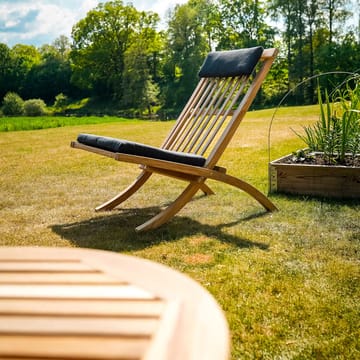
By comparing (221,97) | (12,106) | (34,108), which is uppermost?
(221,97)

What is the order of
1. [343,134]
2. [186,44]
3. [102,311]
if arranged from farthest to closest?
[186,44] → [343,134] → [102,311]

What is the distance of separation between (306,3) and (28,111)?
22346 mm

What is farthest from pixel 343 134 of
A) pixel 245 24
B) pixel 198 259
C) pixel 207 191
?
pixel 245 24

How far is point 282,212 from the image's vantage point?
3.80 metres

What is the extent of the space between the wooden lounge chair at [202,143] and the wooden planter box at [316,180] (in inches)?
23.4

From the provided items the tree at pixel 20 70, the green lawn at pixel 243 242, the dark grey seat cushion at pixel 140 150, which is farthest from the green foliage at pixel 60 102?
the dark grey seat cushion at pixel 140 150

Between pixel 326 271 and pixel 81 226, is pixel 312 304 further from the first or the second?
pixel 81 226

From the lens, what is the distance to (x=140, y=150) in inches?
126

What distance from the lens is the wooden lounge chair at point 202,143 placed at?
10.8ft

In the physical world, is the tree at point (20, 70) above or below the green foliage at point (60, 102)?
above

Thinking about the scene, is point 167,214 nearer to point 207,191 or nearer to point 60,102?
point 207,191

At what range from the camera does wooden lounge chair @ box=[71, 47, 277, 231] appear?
3277 millimetres

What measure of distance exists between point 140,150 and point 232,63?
141 centimetres

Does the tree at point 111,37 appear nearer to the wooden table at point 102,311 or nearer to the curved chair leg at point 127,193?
the curved chair leg at point 127,193
